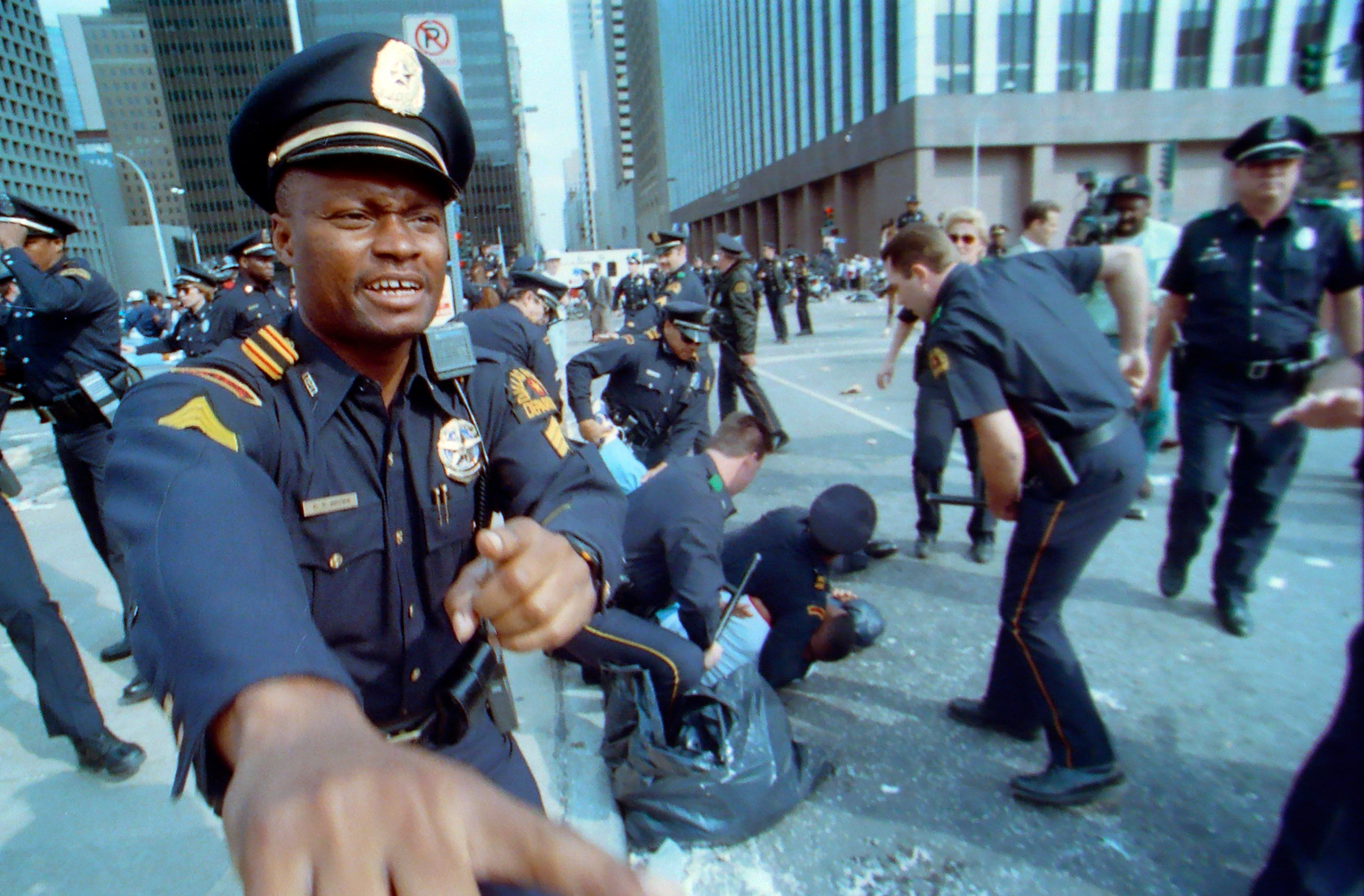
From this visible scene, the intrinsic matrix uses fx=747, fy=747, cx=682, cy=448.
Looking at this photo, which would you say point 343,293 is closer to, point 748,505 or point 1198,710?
point 1198,710

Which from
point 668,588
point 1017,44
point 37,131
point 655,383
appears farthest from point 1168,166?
point 37,131

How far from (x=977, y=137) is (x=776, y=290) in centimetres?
2225

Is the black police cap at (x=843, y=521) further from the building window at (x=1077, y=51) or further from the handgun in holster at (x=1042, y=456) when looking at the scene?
the building window at (x=1077, y=51)

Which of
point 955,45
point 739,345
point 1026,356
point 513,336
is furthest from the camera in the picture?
point 955,45

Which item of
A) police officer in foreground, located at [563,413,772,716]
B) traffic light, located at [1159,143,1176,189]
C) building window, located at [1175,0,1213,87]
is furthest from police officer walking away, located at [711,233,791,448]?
building window, located at [1175,0,1213,87]

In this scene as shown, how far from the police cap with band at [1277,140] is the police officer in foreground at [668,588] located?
2.72m

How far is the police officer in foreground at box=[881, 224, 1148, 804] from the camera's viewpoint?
7.86ft

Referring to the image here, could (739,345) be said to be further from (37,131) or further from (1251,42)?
(37,131)

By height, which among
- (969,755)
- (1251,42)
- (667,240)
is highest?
(1251,42)

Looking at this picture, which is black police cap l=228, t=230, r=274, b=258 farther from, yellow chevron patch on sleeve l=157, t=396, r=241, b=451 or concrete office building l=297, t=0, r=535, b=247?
concrete office building l=297, t=0, r=535, b=247

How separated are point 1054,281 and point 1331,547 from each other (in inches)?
120

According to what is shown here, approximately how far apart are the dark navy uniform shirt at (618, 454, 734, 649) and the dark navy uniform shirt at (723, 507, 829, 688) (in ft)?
0.99

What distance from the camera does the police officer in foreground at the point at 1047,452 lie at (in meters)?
2.40

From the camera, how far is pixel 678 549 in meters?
2.87
